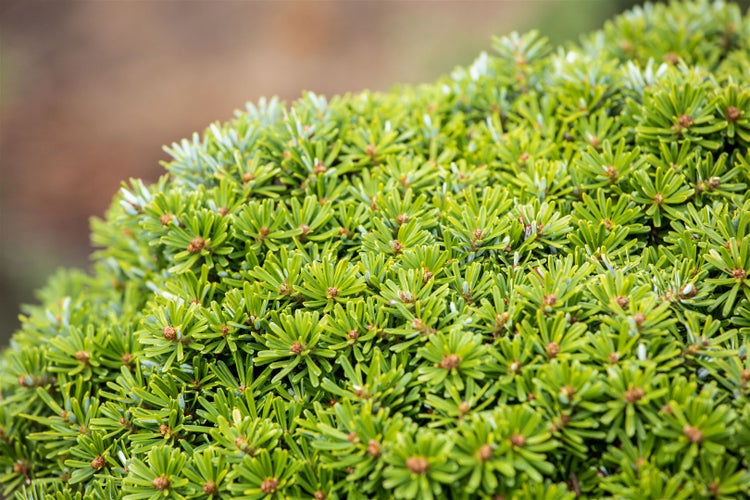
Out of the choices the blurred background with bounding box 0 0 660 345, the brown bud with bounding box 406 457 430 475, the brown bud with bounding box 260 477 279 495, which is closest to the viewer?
the brown bud with bounding box 406 457 430 475

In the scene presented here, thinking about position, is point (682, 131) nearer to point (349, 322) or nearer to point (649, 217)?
point (649, 217)

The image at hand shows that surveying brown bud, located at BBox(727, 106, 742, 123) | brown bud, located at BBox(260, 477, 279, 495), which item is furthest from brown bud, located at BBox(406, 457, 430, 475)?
brown bud, located at BBox(727, 106, 742, 123)

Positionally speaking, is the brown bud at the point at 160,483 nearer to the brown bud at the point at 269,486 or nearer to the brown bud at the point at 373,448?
the brown bud at the point at 269,486

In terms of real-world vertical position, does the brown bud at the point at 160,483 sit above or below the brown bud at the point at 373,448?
below

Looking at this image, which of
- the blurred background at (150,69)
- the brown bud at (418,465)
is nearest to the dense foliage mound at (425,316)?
the brown bud at (418,465)

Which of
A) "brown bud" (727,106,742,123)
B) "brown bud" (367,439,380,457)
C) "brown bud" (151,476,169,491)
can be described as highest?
"brown bud" (727,106,742,123)

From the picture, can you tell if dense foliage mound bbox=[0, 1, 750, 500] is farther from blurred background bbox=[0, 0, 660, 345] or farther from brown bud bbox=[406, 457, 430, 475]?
blurred background bbox=[0, 0, 660, 345]

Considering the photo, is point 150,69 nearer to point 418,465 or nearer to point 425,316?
point 425,316
